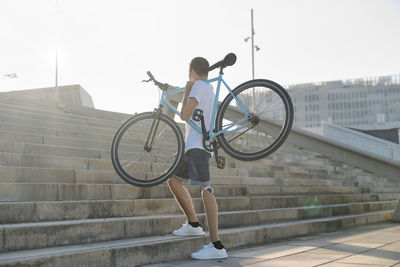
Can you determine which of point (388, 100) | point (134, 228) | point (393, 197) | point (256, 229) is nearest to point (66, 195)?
point (134, 228)

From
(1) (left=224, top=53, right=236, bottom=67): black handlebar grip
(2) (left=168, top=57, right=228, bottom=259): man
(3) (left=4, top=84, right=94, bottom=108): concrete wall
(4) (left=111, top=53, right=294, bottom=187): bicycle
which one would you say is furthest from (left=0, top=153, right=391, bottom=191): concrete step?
(3) (left=4, top=84, right=94, bottom=108): concrete wall

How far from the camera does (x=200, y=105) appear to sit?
482 centimetres

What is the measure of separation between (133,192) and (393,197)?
349 inches

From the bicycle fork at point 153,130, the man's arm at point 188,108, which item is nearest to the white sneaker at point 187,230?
the bicycle fork at point 153,130

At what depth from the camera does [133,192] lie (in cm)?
568

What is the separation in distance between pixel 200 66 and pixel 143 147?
1.15 m

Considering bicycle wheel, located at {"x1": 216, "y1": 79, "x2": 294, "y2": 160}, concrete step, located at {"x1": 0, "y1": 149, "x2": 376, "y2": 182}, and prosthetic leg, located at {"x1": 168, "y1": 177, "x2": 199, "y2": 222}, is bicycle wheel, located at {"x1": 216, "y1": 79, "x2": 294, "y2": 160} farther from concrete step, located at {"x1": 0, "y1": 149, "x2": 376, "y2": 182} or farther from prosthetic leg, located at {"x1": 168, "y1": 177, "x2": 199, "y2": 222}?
concrete step, located at {"x1": 0, "y1": 149, "x2": 376, "y2": 182}

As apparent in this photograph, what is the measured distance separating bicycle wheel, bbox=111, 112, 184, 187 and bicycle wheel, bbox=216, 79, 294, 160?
53 centimetres

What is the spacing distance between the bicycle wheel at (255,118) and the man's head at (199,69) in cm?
33

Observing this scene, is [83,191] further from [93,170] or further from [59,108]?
[59,108]

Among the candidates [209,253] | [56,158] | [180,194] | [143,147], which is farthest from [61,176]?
[209,253]

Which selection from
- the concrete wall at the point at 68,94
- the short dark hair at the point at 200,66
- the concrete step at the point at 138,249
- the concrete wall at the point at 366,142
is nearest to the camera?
the concrete step at the point at 138,249

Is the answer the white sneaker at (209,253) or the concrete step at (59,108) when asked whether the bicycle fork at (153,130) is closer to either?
the white sneaker at (209,253)

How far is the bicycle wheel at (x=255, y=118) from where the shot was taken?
468cm
